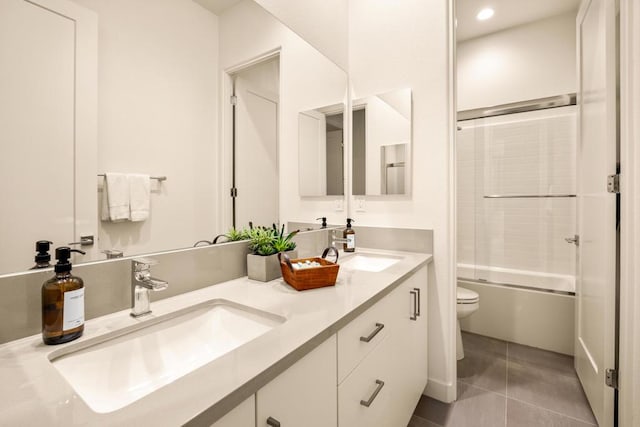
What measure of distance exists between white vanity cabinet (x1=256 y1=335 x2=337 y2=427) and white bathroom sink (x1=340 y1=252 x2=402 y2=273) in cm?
89

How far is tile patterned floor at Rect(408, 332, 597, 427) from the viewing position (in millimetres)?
1586

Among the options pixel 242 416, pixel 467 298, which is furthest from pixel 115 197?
pixel 467 298

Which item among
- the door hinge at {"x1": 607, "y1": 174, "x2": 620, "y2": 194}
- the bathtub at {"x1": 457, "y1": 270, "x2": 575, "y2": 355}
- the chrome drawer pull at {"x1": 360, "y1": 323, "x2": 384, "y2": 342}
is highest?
the door hinge at {"x1": 607, "y1": 174, "x2": 620, "y2": 194}

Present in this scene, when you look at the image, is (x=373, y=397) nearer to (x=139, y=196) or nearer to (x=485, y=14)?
(x=139, y=196)

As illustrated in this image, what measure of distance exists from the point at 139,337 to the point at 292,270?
0.49 meters

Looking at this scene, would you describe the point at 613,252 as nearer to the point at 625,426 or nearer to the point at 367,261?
the point at 625,426

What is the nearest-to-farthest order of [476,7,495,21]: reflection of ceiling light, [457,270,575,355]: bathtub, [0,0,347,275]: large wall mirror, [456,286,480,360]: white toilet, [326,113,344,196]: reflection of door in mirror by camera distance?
[0,0,347,275]: large wall mirror < [326,113,344,196]: reflection of door in mirror < [456,286,480,360]: white toilet < [457,270,575,355]: bathtub < [476,7,495,21]: reflection of ceiling light

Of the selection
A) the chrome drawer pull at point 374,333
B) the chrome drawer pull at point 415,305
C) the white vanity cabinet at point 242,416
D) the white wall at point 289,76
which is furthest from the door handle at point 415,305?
the white vanity cabinet at point 242,416

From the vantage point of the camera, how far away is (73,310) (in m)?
0.68

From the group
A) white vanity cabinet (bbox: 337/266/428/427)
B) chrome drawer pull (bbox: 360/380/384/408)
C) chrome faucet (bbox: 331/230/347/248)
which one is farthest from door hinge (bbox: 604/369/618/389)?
chrome faucet (bbox: 331/230/347/248)

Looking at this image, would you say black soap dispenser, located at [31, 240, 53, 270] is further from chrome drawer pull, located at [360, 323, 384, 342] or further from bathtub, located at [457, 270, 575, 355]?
bathtub, located at [457, 270, 575, 355]

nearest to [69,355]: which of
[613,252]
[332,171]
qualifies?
[332,171]

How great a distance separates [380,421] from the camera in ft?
3.56

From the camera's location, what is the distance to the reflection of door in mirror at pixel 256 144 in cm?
126
